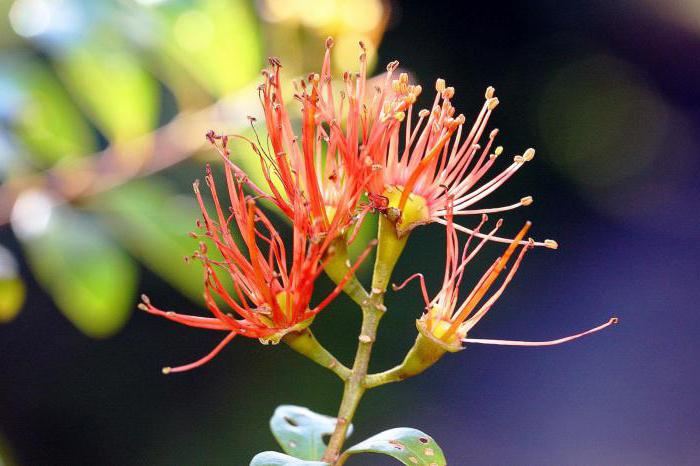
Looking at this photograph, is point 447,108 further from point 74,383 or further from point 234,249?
point 74,383

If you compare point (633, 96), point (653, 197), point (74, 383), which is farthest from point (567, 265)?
point (74, 383)

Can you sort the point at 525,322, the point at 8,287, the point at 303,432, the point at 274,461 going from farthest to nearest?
the point at 525,322 < the point at 8,287 < the point at 303,432 < the point at 274,461

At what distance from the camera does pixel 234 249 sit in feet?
2.26

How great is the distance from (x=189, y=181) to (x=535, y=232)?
1524mm

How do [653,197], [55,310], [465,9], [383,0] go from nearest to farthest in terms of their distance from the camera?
1. [383,0]
2. [55,310]
3. [465,9]
4. [653,197]

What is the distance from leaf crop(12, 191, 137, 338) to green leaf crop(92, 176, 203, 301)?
5 centimetres

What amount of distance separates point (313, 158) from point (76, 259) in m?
0.53

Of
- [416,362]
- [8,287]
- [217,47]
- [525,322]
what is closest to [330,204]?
[416,362]

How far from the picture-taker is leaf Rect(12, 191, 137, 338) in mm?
1088

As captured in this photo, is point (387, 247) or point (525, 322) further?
point (525, 322)

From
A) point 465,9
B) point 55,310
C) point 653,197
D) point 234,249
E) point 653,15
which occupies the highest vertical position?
point 653,15

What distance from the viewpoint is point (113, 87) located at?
1.16 metres

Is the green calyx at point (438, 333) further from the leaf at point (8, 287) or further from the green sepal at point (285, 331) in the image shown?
the leaf at point (8, 287)

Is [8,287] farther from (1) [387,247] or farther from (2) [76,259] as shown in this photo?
(1) [387,247]
